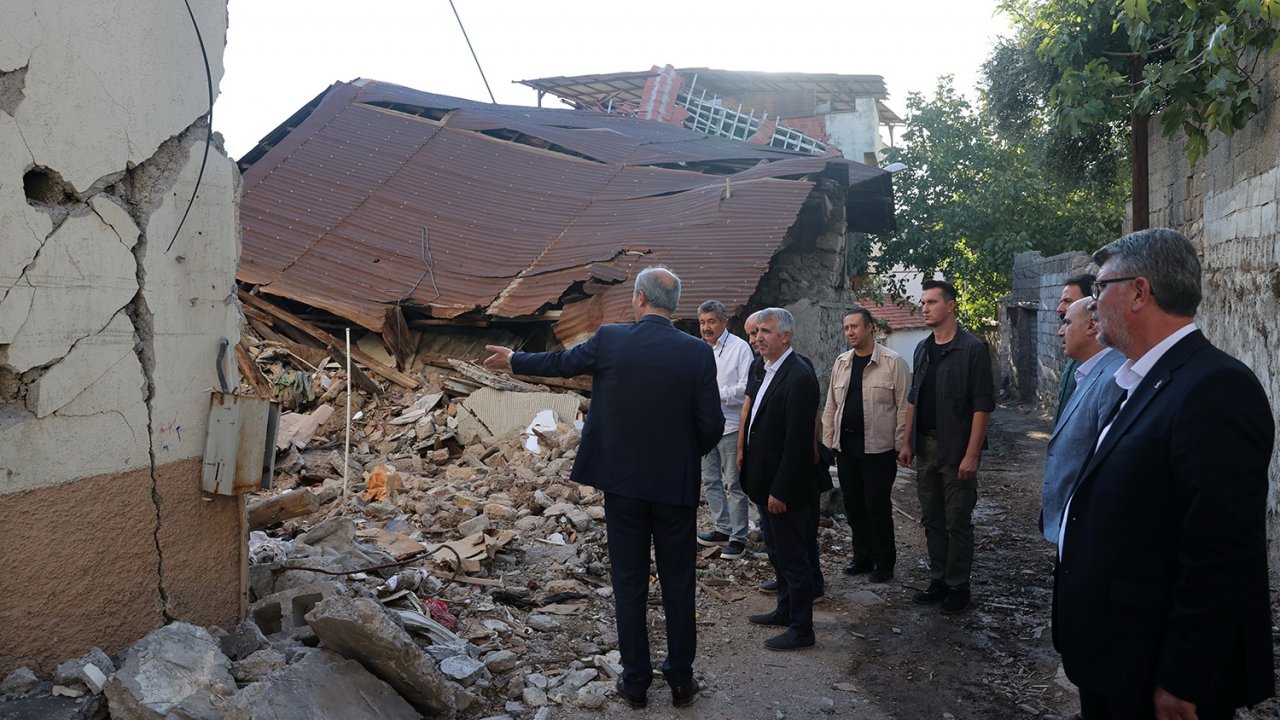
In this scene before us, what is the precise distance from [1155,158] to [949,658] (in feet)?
21.9

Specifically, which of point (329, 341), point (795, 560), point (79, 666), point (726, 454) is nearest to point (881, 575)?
point (726, 454)

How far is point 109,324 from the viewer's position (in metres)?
3.54

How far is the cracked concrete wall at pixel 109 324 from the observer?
326 centimetres

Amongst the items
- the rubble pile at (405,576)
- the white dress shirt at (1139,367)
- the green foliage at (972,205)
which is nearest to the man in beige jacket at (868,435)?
the rubble pile at (405,576)

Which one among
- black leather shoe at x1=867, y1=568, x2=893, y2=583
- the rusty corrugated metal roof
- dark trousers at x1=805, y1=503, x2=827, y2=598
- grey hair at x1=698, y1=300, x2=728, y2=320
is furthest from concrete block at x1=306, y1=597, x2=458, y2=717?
the rusty corrugated metal roof

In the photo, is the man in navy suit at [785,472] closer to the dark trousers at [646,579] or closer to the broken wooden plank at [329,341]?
the dark trousers at [646,579]

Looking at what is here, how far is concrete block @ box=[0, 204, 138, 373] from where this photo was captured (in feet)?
10.7

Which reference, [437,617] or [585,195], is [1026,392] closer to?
[585,195]

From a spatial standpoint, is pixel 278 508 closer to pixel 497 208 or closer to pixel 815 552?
pixel 815 552

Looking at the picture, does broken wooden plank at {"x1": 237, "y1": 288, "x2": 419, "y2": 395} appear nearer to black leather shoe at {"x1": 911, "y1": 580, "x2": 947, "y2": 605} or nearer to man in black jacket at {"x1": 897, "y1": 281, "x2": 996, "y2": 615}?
man in black jacket at {"x1": 897, "y1": 281, "x2": 996, "y2": 615}

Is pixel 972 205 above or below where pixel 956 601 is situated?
above

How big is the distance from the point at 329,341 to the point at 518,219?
9.03 ft

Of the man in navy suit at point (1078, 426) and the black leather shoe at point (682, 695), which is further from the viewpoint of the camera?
the black leather shoe at point (682, 695)

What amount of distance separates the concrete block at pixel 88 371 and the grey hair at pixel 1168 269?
11.1 feet
